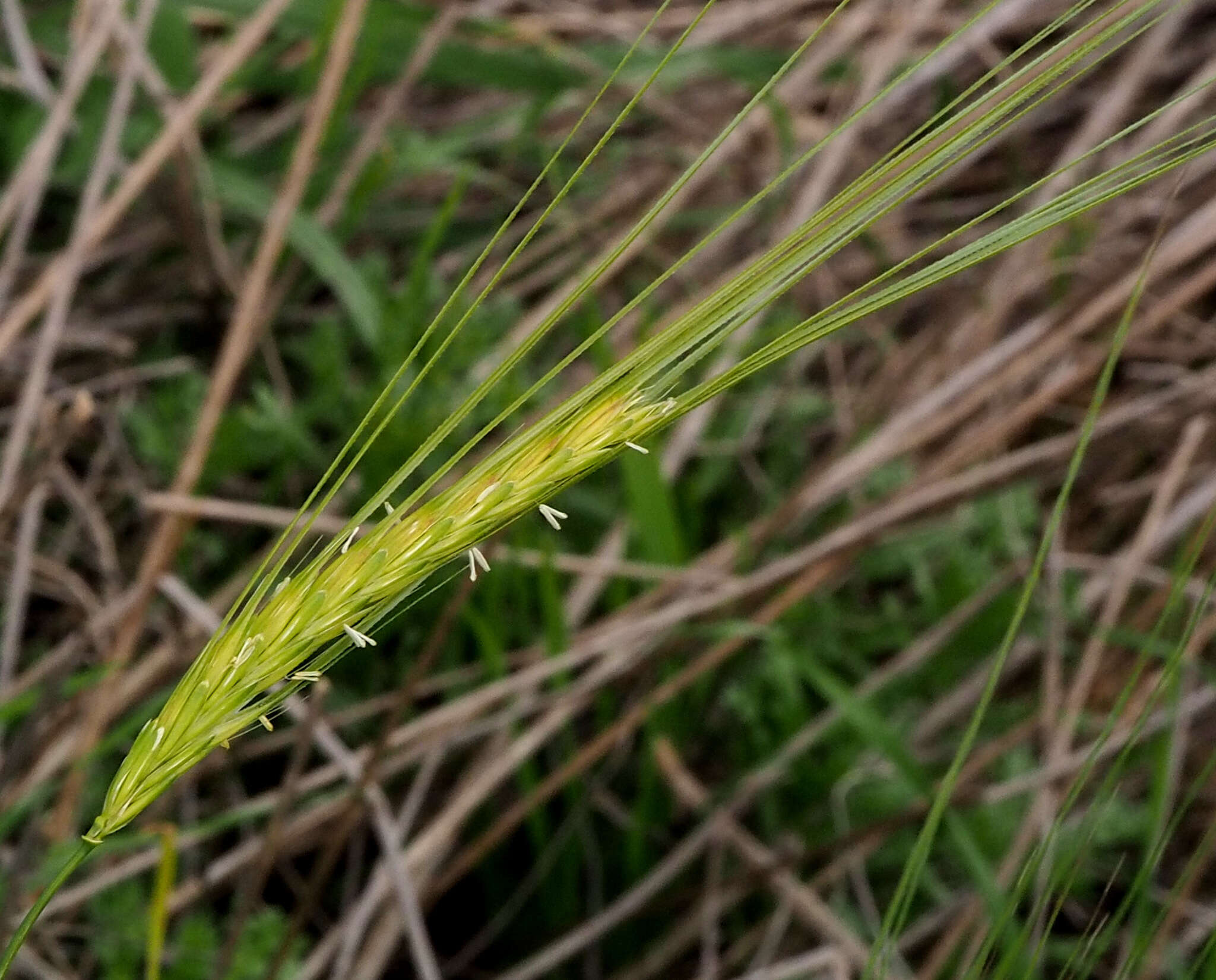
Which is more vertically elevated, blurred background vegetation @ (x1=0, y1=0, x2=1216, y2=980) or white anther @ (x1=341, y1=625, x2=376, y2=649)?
white anther @ (x1=341, y1=625, x2=376, y2=649)

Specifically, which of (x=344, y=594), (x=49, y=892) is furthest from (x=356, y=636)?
(x=49, y=892)

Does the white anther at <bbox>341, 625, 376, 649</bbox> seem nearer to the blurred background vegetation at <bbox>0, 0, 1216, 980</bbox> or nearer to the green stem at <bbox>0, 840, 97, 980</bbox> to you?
the green stem at <bbox>0, 840, 97, 980</bbox>

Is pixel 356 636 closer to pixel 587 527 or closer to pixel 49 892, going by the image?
pixel 49 892

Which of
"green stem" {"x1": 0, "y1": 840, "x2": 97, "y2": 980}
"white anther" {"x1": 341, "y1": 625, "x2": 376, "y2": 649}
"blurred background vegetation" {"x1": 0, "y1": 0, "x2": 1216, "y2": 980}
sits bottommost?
"blurred background vegetation" {"x1": 0, "y1": 0, "x2": 1216, "y2": 980}

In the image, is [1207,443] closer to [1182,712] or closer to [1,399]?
[1182,712]

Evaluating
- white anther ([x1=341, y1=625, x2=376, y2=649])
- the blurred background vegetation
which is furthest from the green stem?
the blurred background vegetation

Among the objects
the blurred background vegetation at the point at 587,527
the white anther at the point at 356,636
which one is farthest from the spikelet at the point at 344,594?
the blurred background vegetation at the point at 587,527

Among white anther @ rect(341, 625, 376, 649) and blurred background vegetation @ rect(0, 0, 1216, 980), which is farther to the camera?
blurred background vegetation @ rect(0, 0, 1216, 980)
